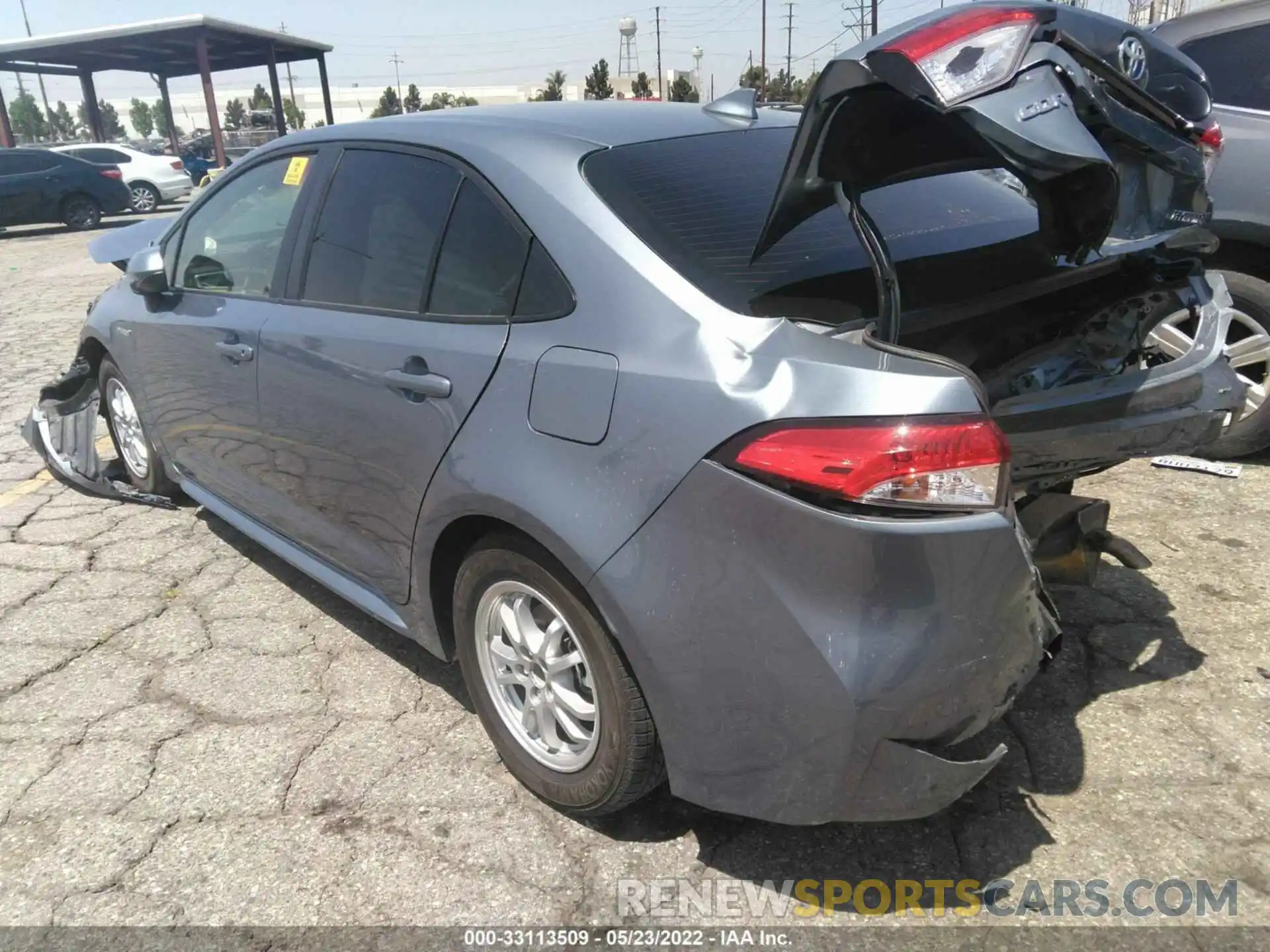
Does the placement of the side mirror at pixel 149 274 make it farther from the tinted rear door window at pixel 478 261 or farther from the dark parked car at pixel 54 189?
the dark parked car at pixel 54 189

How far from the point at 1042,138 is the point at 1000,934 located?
1611 millimetres

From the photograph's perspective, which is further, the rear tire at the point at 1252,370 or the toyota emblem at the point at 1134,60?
the rear tire at the point at 1252,370

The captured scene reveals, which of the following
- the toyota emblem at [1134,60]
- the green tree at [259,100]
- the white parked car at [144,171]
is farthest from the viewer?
the green tree at [259,100]

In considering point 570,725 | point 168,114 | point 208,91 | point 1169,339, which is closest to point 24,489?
point 570,725

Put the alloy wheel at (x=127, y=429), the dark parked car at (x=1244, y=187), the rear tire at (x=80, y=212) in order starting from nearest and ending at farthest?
the dark parked car at (x=1244, y=187) → the alloy wheel at (x=127, y=429) → the rear tire at (x=80, y=212)

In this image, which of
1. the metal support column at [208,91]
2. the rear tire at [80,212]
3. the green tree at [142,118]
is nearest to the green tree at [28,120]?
the green tree at [142,118]

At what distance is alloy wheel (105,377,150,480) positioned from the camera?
14.7 feet

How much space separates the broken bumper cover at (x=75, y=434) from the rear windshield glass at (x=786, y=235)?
11.3ft

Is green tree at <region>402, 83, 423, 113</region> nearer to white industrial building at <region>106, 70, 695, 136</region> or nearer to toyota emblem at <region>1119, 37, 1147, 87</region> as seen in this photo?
white industrial building at <region>106, 70, 695, 136</region>

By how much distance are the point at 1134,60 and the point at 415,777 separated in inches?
96.9

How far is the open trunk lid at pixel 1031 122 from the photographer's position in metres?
1.81

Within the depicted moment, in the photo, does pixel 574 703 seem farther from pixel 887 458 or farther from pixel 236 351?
pixel 236 351

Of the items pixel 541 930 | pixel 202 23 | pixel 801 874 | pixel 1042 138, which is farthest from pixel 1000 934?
pixel 202 23

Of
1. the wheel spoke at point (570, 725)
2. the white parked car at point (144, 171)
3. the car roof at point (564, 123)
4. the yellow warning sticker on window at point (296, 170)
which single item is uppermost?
the car roof at point (564, 123)
